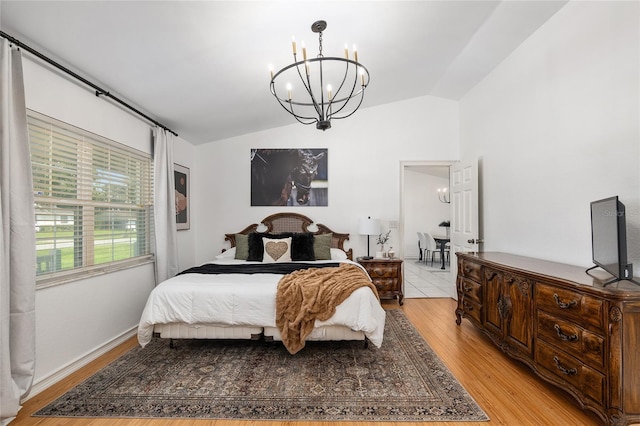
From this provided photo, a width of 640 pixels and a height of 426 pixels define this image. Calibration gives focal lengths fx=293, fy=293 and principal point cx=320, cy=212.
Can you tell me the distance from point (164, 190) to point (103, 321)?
1.51 meters

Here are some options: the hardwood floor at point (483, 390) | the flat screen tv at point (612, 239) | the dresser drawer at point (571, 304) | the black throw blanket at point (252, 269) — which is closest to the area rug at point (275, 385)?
the hardwood floor at point (483, 390)

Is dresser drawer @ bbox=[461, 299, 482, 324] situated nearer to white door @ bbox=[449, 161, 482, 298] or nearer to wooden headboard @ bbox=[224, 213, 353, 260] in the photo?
white door @ bbox=[449, 161, 482, 298]

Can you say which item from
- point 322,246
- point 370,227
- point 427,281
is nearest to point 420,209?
point 427,281

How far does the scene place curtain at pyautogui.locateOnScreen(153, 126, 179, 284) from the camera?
344 cm

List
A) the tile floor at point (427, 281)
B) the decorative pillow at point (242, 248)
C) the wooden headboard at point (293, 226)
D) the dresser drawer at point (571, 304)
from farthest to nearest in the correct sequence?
the tile floor at point (427, 281) < the wooden headboard at point (293, 226) < the decorative pillow at point (242, 248) < the dresser drawer at point (571, 304)

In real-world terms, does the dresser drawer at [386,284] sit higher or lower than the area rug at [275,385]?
higher

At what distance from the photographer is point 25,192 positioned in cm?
192

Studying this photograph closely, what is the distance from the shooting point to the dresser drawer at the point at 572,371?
5.46ft

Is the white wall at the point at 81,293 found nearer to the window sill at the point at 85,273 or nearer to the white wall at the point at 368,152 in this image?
the window sill at the point at 85,273

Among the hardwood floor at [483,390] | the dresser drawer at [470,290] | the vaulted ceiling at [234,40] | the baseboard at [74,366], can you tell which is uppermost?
the vaulted ceiling at [234,40]

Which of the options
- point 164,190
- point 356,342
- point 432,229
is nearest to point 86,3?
point 164,190

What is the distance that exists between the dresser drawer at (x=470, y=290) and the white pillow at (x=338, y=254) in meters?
1.55

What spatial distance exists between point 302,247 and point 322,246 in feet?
1.01

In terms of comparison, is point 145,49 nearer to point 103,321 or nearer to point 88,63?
point 88,63
